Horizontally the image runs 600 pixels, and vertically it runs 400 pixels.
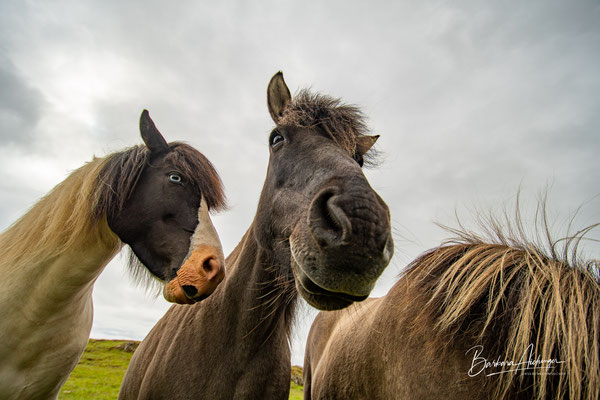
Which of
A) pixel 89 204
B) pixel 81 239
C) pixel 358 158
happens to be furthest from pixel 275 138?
pixel 81 239

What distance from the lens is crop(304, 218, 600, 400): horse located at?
1791 mm

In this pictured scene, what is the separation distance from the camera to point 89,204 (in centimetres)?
341

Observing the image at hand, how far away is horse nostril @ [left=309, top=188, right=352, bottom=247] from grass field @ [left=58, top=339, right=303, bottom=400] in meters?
23.7

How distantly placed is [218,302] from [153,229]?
95 cm

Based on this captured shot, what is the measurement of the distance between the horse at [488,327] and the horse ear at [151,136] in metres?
3.01

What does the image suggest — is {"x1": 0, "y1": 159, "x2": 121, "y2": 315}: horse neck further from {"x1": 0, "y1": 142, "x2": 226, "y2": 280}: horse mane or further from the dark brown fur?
the dark brown fur

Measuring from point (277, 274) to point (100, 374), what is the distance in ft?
129

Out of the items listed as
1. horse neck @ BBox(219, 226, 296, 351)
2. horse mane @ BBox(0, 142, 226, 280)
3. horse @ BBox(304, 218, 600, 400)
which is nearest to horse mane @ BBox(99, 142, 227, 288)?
horse mane @ BBox(0, 142, 226, 280)

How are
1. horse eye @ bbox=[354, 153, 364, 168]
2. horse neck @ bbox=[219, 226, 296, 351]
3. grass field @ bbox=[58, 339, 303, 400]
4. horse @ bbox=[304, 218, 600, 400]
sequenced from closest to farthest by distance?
horse @ bbox=[304, 218, 600, 400] → horse neck @ bbox=[219, 226, 296, 351] → horse eye @ bbox=[354, 153, 364, 168] → grass field @ bbox=[58, 339, 303, 400]

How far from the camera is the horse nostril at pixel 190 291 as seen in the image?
2.53 metres

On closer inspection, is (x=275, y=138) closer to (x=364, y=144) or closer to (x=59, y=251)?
(x=364, y=144)

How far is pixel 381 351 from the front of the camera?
2.75 metres

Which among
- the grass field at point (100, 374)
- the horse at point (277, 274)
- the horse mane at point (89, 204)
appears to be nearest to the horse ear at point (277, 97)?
the horse at point (277, 274)

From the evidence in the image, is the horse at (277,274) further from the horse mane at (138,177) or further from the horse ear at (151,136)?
the horse ear at (151,136)
